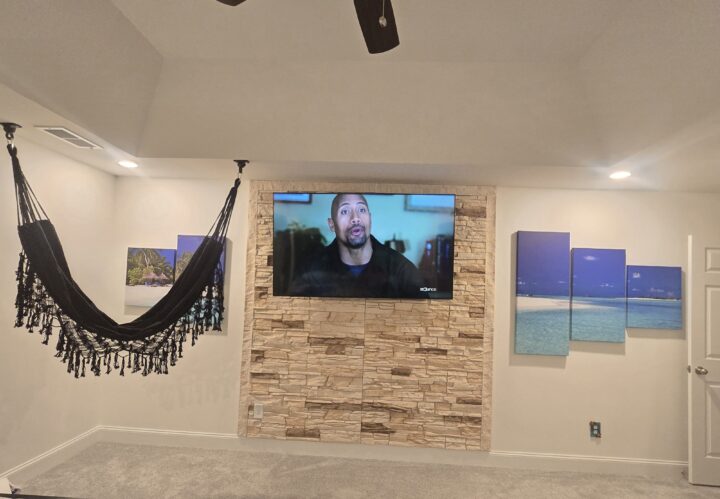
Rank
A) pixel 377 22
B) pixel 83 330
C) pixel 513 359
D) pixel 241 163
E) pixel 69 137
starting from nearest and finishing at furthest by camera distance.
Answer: pixel 377 22 < pixel 69 137 < pixel 83 330 < pixel 241 163 < pixel 513 359

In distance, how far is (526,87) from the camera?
7.31 feet

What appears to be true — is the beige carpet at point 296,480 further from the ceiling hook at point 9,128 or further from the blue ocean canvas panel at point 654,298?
the ceiling hook at point 9,128

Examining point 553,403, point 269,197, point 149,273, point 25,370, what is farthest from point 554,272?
point 25,370

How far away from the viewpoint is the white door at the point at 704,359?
8.96 feet

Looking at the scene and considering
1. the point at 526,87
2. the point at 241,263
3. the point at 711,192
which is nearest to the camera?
the point at 526,87

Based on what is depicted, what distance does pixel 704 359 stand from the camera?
279 centimetres

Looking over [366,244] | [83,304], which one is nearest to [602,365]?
[366,244]

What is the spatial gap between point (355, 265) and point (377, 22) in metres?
1.84

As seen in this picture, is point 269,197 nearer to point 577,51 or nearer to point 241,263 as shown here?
point 241,263

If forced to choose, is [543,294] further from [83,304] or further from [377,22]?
[83,304]

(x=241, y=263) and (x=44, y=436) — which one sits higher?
(x=241, y=263)

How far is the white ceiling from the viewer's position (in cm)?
172

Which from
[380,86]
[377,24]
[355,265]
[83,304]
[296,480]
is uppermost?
[380,86]

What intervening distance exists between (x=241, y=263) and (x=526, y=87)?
2.32 m
